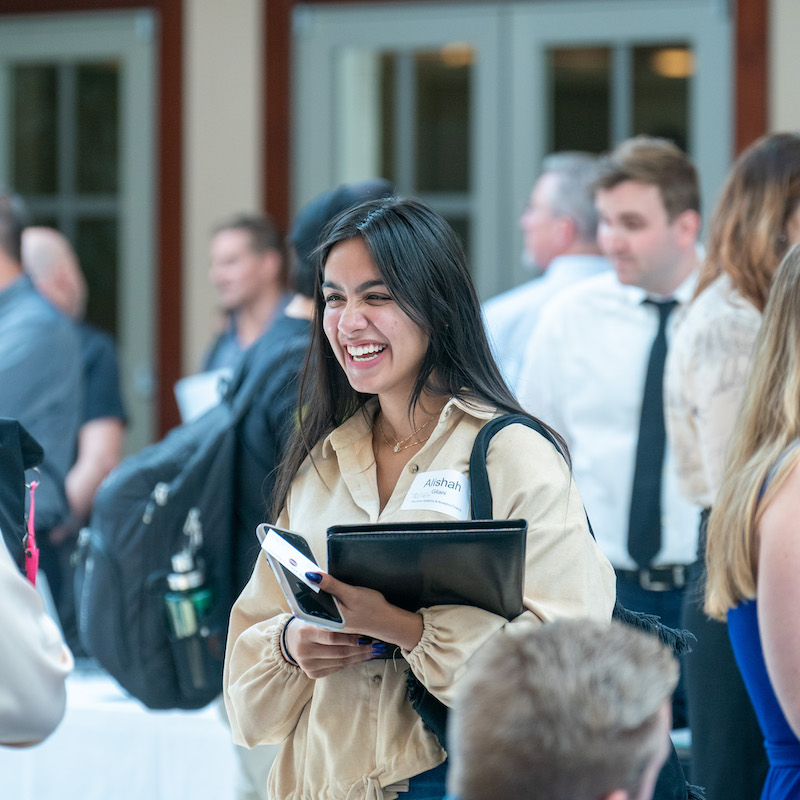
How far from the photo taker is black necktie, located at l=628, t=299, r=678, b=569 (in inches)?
119

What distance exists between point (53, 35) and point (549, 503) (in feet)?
15.2

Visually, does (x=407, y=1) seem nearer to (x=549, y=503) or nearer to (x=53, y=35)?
(x=53, y=35)

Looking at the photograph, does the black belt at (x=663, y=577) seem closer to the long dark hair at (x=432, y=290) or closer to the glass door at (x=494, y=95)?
the long dark hair at (x=432, y=290)

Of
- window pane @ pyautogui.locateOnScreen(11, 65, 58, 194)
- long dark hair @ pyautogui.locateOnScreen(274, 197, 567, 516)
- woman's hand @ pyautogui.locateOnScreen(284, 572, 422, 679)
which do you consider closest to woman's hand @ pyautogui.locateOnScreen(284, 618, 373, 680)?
woman's hand @ pyautogui.locateOnScreen(284, 572, 422, 679)

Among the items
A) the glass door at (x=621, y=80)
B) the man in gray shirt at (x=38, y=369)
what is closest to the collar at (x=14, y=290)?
the man in gray shirt at (x=38, y=369)

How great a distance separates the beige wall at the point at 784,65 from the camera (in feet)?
Answer: 16.2

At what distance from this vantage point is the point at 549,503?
1643 millimetres

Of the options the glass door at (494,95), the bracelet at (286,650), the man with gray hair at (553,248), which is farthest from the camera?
the glass door at (494,95)

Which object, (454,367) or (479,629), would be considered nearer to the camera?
(479,629)

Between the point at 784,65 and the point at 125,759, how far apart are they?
367cm

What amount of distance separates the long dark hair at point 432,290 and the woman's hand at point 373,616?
353mm

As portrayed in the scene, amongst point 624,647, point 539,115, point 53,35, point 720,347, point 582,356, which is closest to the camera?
point 624,647

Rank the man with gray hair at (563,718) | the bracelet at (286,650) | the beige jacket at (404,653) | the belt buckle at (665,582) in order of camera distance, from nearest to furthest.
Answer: the man with gray hair at (563,718), the beige jacket at (404,653), the bracelet at (286,650), the belt buckle at (665,582)

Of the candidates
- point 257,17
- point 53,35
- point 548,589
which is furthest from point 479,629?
point 53,35
